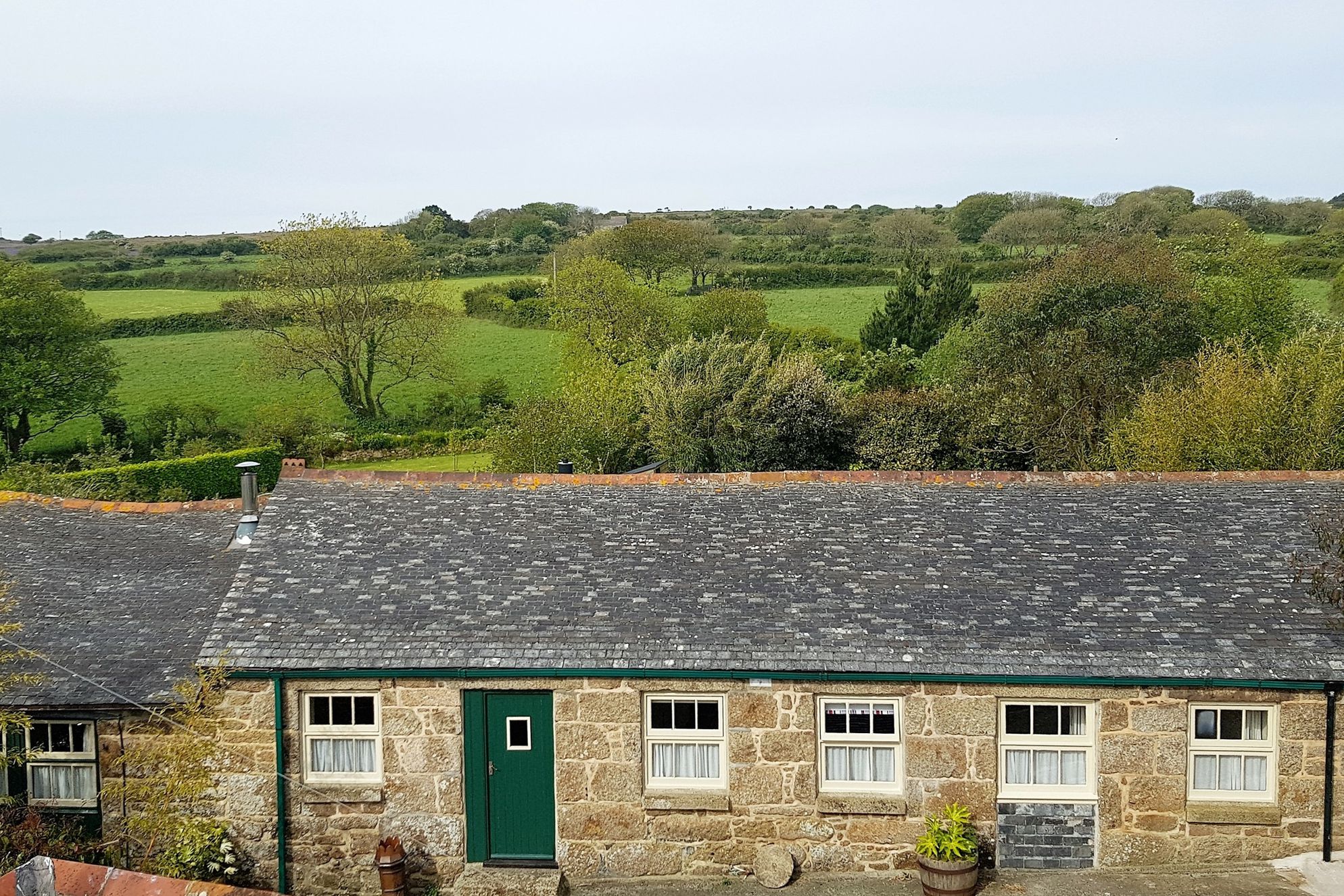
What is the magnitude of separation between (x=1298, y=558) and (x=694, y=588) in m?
6.66

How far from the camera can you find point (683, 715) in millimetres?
12922

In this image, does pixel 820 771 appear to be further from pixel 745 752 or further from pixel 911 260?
pixel 911 260

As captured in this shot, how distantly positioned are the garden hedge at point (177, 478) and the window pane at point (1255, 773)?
1144 inches

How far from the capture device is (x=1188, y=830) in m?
12.6

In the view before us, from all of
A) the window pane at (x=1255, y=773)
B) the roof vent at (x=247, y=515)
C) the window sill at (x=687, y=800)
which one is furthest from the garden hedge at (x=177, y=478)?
the window pane at (x=1255, y=773)

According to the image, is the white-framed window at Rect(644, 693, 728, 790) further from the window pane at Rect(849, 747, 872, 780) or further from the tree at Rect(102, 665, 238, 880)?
the tree at Rect(102, 665, 238, 880)

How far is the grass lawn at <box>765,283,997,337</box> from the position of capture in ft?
221

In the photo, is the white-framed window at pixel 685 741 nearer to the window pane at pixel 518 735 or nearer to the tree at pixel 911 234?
the window pane at pixel 518 735

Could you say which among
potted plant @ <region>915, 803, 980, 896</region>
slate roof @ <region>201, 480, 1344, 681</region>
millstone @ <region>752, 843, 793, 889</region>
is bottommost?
millstone @ <region>752, 843, 793, 889</region>

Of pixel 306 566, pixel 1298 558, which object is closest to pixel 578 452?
pixel 306 566

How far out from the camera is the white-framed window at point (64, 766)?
13.2 meters

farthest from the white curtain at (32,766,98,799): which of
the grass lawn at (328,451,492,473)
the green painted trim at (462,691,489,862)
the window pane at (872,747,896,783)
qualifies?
the grass lawn at (328,451,492,473)

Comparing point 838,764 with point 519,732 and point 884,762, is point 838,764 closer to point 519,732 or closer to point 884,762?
point 884,762

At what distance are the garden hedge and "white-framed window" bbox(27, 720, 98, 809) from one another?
21.0 metres
